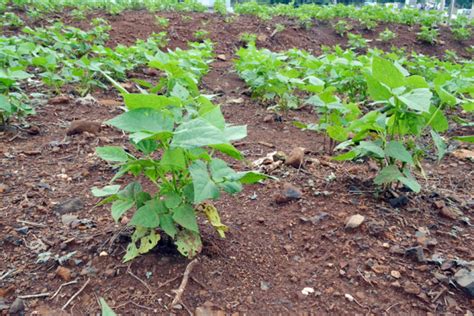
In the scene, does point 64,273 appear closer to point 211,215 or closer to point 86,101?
point 211,215

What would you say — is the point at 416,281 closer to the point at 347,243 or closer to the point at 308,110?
the point at 347,243

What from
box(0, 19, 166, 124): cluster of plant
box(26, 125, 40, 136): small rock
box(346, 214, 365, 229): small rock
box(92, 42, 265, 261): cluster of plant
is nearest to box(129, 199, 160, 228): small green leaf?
box(92, 42, 265, 261): cluster of plant

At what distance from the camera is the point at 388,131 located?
1.82 m

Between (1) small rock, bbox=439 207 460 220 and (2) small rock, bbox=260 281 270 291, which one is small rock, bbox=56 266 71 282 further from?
(1) small rock, bbox=439 207 460 220

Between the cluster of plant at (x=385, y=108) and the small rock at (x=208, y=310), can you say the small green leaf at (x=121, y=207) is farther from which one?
the cluster of plant at (x=385, y=108)

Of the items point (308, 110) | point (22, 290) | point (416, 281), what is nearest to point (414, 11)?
point (308, 110)

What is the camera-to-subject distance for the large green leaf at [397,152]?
5.35ft

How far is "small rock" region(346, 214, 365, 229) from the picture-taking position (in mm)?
1639

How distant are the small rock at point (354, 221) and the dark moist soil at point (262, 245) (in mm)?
20

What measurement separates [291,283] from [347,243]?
11.7 inches

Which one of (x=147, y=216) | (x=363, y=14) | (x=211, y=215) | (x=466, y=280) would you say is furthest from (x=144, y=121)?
(x=363, y=14)

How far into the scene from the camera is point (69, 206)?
1.82 metres

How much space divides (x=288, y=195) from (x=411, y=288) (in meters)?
0.66

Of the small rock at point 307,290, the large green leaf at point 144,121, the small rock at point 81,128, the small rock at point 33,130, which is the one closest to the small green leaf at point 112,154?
the large green leaf at point 144,121
